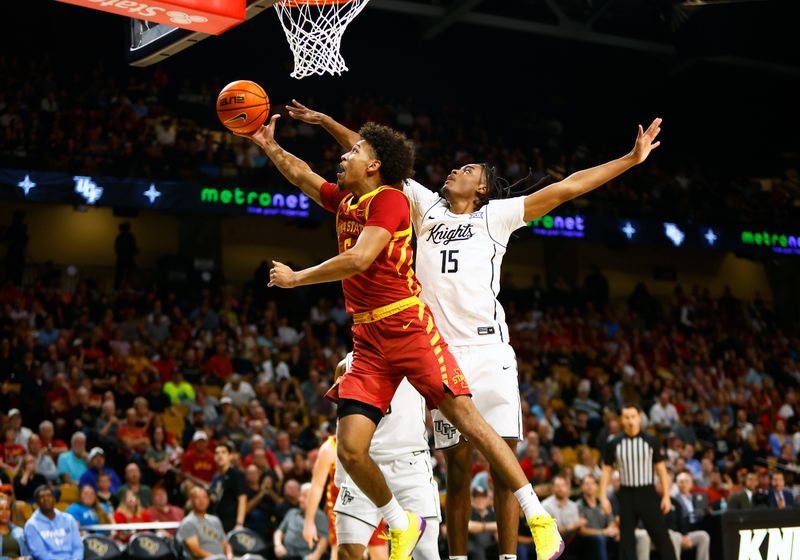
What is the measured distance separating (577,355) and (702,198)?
6356 mm

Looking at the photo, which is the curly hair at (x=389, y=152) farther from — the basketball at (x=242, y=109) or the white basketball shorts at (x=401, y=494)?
the white basketball shorts at (x=401, y=494)

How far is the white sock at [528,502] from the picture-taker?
5.60 metres

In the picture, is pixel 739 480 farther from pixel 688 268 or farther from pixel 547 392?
pixel 688 268

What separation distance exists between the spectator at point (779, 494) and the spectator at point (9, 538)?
11321 mm

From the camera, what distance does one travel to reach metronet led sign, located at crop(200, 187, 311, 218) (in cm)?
1995

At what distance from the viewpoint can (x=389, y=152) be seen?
6.06 metres

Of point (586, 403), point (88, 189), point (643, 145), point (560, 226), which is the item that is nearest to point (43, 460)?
point (88, 189)

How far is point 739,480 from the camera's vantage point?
56.3 feet

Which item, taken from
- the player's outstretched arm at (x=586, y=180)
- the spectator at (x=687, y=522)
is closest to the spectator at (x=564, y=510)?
the spectator at (x=687, y=522)

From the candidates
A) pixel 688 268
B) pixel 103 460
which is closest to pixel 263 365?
pixel 103 460

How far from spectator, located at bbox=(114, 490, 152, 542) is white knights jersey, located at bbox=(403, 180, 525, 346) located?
7.39 meters

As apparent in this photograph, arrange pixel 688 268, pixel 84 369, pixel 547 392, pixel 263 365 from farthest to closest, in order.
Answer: pixel 688 268, pixel 547 392, pixel 263 365, pixel 84 369

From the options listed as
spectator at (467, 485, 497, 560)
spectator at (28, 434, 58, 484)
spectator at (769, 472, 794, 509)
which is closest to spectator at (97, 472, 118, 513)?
spectator at (28, 434, 58, 484)

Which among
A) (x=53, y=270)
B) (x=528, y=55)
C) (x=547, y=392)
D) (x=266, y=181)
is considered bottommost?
(x=547, y=392)
